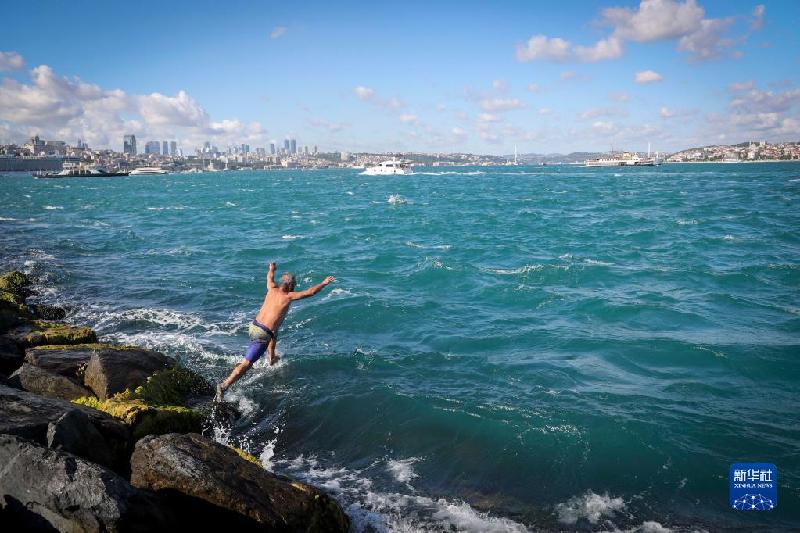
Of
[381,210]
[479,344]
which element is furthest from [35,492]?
[381,210]

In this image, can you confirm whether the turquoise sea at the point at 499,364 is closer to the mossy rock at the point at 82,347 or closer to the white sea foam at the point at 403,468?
the white sea foam at the point at 403,468

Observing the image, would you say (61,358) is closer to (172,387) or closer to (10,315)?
(172,387)

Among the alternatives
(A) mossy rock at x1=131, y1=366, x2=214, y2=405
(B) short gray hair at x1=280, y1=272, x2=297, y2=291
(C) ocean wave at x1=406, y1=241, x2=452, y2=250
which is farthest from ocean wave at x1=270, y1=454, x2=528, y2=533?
(C) ocean wave at x1=406, y1=241, x2=452, y2=250

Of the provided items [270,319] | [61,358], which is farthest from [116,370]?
[270,319]

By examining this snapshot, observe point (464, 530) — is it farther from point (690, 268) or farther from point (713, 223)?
point (713, 223)

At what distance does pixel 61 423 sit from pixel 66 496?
1405mm

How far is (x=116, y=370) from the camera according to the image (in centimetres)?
923

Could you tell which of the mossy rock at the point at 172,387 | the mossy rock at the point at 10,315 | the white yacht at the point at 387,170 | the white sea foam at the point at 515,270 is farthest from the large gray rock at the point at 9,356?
the white yacht at the point at 387,170

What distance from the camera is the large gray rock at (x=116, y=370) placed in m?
8.91

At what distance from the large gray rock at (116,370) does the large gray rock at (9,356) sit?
1949mm

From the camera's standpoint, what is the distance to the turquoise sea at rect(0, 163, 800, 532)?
7750 mm

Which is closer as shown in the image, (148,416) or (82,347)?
(148,416)

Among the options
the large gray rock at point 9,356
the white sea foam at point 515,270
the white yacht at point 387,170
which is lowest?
the large gray rock at point 9,356

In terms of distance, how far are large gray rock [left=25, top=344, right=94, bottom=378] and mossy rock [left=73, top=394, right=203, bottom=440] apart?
167 centimetres
